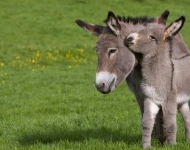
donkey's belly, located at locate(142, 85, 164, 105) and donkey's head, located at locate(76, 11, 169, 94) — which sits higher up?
donkey's head, located at locate(76, 11, 169, 94)

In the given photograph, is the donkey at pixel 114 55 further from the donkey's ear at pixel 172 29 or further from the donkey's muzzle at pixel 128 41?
the donkey's ear at pixel 172 29

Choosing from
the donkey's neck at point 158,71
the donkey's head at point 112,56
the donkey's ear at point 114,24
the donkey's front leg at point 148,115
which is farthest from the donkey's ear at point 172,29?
the donkey's front leg at point 148,115

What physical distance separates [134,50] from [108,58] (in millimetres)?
472

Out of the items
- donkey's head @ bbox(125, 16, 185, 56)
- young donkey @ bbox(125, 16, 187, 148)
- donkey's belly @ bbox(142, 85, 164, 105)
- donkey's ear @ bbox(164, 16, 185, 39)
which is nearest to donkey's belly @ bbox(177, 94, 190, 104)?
young donkey @ bbox(125, 16, 187, 148)

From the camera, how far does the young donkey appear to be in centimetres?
662

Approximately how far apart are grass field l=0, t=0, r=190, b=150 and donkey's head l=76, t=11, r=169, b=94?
1314 millimetres

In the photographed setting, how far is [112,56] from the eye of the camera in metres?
6.32

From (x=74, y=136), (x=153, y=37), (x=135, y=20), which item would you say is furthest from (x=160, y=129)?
(x=74, y=136)

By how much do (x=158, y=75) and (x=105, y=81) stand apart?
1038 mm

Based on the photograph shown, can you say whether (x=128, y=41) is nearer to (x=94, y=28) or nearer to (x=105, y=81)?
(x=94, y=28)

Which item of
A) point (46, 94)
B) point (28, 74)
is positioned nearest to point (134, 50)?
point (46, 94)

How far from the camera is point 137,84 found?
683 centimetres

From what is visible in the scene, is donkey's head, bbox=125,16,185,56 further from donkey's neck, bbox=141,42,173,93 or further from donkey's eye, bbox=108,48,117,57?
donkey's eye, bbox=108,48,117,57

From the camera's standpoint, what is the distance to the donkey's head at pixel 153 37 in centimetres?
653
